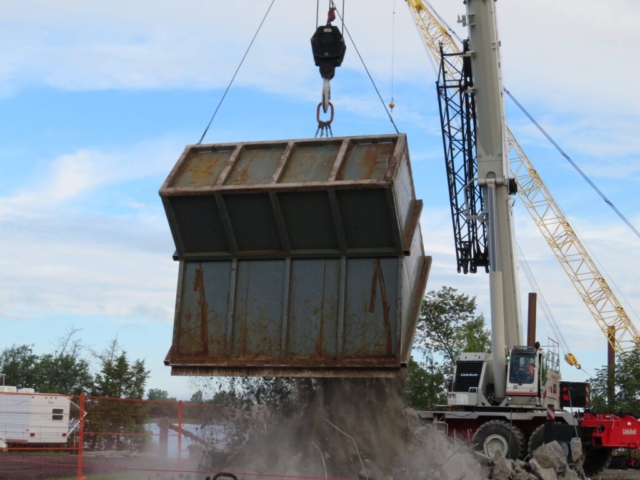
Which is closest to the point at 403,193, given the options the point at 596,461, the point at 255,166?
the point at 255,166

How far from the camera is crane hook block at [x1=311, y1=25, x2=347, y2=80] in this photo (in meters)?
11.8

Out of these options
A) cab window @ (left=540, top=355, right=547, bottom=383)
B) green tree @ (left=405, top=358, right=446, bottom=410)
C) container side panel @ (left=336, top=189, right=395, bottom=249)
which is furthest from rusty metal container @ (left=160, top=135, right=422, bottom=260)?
green tree @ (left=405, top=358, right=446, bottom=410)

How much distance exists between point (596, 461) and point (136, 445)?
10.1m

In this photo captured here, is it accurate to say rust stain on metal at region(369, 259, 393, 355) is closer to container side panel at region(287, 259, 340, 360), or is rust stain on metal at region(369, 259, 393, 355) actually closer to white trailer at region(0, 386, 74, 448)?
container side panel at region(287, 259, 340, 360)

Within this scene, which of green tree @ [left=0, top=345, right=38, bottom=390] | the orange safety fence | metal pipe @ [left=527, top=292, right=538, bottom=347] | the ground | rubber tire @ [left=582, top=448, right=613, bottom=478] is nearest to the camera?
the orange safety fence

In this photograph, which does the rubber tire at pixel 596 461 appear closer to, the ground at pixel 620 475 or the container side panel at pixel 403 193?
the ground at pixel 620 475

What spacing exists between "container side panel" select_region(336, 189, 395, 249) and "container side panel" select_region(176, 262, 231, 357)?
1667mm

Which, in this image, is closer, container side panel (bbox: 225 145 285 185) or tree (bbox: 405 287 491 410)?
container side panel (bbox: 225 145 285 185)

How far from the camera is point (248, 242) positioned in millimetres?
10250

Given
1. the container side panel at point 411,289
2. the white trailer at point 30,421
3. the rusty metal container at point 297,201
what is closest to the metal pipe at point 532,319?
the white trailer at point 30,421

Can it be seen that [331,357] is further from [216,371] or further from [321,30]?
[321,30]

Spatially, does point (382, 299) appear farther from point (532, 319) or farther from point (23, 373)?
point (23, 373)

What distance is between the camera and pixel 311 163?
1028 cm

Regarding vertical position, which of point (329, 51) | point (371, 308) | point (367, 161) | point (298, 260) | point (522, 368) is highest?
point (329, 51)
